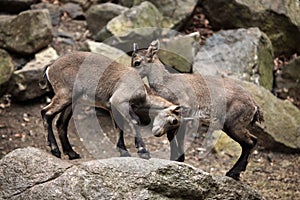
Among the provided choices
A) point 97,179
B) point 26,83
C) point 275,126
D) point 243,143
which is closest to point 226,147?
point 275,126

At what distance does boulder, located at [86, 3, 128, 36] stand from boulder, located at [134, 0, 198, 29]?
0.62 metres

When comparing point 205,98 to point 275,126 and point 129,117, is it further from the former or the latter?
point 275,126

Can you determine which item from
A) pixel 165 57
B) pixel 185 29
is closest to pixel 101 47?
pixel 165 57

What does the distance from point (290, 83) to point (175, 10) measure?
2.74 meters

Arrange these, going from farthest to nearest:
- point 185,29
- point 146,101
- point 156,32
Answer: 1. point 185,29
2. point 156,32
3. point 146,101

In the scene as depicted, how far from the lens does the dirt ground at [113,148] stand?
341 inches

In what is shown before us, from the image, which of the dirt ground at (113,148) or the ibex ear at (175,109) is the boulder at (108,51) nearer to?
the dirt ground at (113,148)

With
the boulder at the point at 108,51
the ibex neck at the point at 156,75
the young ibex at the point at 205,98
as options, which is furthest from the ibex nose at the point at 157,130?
the boulder at the point at 108,51

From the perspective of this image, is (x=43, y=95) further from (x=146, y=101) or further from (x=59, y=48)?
(x=146, y=101)

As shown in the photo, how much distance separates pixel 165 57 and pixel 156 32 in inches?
36.2

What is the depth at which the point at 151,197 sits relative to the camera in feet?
17.1

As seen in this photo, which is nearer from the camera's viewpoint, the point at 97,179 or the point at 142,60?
the point at 97,179

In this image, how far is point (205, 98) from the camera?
19.9 ft

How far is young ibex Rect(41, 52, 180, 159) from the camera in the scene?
568cm
